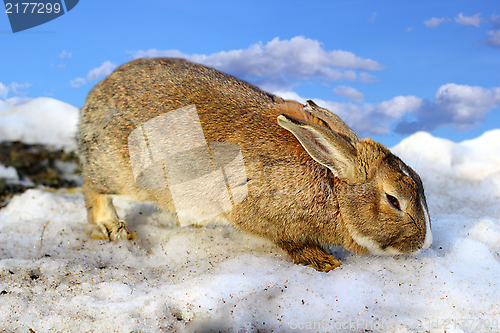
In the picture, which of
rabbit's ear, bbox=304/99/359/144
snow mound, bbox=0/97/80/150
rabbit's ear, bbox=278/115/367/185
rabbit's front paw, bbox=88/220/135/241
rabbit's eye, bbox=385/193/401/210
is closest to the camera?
rabbit's ear, bbox=278/115/367/185

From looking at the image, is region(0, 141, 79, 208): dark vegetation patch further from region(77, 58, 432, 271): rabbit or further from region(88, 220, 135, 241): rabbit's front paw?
region(77, 58, 432, 271): rabbit

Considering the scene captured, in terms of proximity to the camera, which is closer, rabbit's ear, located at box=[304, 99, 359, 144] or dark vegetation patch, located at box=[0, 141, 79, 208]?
rabbit's ear, located at box=[304, 99, 359, 144]

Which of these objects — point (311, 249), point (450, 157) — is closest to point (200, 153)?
point (311, 249)

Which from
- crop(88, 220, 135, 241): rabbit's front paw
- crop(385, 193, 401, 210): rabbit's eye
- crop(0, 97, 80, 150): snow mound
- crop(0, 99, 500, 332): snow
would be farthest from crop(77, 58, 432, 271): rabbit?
crop(0, 97, 80, 150): snow mound

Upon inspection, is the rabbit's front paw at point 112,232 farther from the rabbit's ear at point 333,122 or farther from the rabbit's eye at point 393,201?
the rabbit's eye at point 393,201

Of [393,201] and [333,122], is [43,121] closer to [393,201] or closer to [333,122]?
[333,122]

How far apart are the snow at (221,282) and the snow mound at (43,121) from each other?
217 cm

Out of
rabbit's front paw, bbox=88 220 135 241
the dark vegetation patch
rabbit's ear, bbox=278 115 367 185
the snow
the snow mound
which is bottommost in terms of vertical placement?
the snow

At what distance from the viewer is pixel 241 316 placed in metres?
3.91

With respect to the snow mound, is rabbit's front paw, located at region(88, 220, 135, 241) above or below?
below

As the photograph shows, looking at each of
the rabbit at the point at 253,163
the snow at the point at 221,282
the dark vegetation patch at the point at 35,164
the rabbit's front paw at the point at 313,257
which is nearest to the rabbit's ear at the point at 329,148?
the rabbit at the point at 253,163

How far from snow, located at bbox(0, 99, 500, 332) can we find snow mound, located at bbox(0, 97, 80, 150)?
85.4 inches

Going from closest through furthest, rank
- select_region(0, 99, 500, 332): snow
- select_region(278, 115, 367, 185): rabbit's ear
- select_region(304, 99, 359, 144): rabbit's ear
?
select_region(0, 99, 500, 332): snow, select_region(278, 115, 367, 185): rabbit's ear, select_region(304, 99, 359, 144): rabbit's ear

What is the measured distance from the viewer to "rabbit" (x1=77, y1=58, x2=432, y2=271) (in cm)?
442
